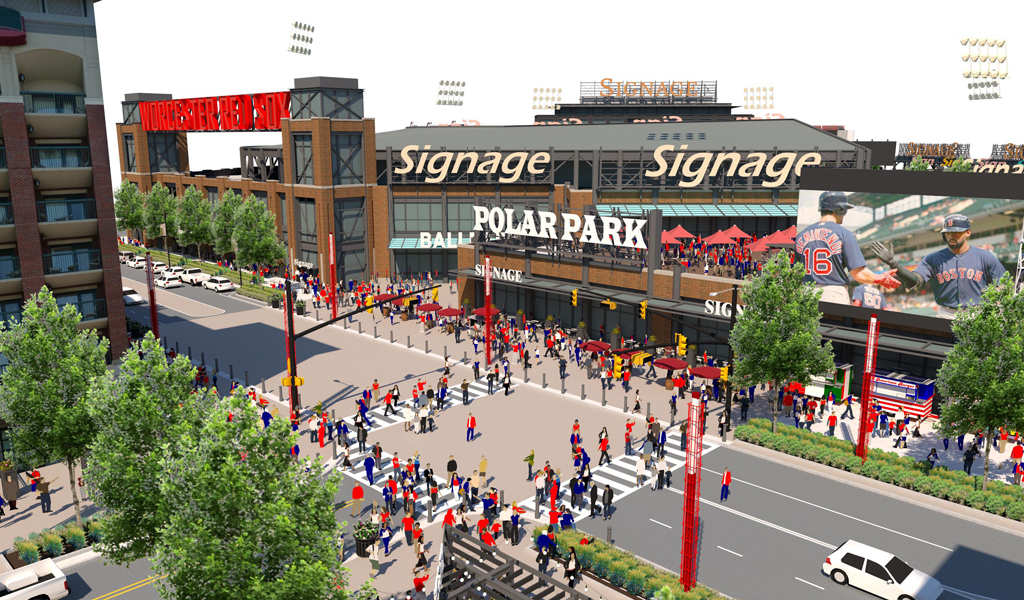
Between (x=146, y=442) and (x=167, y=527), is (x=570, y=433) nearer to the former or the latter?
(x=146, y=442)

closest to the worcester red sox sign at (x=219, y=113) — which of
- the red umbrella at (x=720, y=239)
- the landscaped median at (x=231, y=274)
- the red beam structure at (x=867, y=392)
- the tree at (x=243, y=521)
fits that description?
the landscaped median at (x=231, y=274)

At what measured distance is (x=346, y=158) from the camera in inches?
3009

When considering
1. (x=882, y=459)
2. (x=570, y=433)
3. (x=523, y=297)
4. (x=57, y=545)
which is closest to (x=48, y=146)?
(x=57, y=545)

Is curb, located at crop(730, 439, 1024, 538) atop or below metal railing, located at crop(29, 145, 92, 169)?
below

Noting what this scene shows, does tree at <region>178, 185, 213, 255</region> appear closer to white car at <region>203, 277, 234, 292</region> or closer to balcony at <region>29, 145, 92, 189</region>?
white car at <region>203, 277, 234, 292</region>

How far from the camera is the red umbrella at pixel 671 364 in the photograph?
4422cm

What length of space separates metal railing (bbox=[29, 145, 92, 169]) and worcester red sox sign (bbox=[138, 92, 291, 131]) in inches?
1662

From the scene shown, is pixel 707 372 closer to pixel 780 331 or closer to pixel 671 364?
pixel 671 364

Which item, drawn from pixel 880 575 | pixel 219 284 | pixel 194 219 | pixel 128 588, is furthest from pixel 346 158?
pixel 880 575

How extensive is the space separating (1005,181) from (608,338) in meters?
26.4

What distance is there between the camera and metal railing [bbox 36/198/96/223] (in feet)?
119

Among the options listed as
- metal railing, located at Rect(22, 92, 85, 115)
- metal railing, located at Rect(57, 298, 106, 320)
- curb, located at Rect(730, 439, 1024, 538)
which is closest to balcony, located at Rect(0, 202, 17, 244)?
metal railing, located at Rect(57, 298, 106, 320)

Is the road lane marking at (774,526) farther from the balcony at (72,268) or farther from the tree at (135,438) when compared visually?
the balcony at (72,268)

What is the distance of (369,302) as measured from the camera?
215 feet
